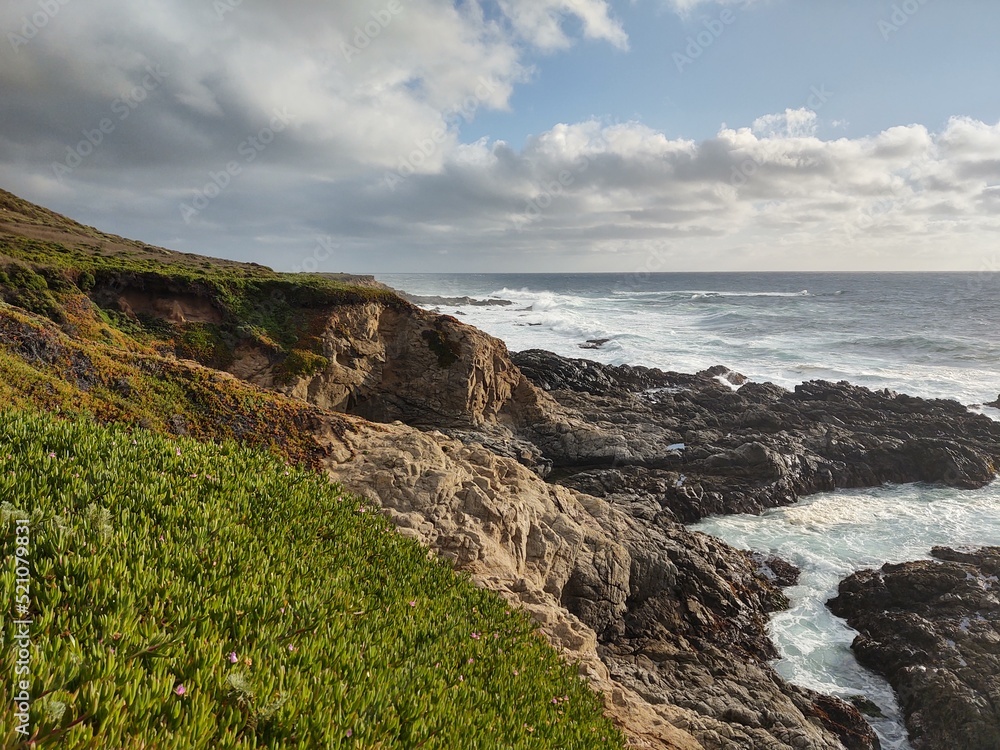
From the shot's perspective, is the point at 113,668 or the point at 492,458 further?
the point at 492,458

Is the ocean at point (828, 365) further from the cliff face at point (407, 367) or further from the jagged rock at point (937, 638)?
the cliff face at point (407, 367)

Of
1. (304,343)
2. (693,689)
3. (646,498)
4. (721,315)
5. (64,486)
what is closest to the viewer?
(64,486)

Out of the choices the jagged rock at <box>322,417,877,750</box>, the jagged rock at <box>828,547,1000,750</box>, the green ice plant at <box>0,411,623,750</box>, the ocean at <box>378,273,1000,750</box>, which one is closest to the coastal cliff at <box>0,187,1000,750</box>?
the jagged rock at <box>322,417,877,750</box>

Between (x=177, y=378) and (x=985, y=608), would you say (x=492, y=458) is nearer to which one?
(x=177, y=378)

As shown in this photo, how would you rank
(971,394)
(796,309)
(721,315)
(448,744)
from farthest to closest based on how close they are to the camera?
1. (796,309)
2. (721,315)
3. (971,394)
4. (448,744)

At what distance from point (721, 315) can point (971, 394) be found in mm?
51515

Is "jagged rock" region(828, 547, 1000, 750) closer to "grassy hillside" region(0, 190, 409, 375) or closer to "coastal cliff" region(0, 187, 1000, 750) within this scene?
"coastal cliff" region(0, 187, 1000, 750)

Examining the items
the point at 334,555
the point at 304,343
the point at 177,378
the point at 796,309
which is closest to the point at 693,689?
the point at 334,555

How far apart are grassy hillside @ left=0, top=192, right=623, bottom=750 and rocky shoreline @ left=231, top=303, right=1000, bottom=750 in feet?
9.68

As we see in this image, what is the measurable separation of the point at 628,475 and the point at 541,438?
5.27 metres

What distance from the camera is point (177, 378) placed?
14578 millimetres

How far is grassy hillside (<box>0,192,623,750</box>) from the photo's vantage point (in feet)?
9.93

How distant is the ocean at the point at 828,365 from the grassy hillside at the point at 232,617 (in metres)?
12.9
